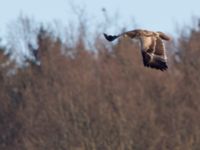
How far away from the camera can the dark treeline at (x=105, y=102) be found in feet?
103

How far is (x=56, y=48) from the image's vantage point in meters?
44.0

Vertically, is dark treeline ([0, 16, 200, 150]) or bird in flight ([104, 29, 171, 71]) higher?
bird in flight ([104, 29, 171, 71])

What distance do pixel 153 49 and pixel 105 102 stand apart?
1615 cm

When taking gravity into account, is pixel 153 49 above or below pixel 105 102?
above

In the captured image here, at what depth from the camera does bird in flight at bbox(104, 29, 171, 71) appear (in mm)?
16875

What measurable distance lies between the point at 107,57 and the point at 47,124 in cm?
574

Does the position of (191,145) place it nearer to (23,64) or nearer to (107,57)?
(107,57)

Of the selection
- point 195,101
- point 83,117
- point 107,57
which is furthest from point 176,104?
point 107,57

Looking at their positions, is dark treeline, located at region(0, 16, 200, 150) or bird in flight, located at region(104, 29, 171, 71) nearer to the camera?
bird in flight, located at region(104, 29, 171, 71)

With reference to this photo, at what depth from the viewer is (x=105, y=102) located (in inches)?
1304

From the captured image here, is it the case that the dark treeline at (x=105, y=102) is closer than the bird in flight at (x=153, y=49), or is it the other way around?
the bird in flight at (x=153, y=49)

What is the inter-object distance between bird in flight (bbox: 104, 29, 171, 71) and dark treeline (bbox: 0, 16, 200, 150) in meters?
13.4

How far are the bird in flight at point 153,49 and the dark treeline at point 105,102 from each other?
13.4 meters

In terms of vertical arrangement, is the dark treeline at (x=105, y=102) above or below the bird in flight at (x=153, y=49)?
below
